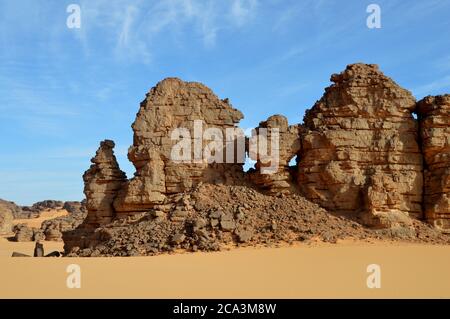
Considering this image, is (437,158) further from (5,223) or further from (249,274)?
(5,223)

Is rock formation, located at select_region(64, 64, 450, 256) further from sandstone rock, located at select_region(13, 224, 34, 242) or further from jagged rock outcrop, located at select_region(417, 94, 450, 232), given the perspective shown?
sandstone rock, located at select_region(13, 224, 34, 242)

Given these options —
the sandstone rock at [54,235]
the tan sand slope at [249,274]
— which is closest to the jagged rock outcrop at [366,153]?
the tan sand slope at [249,274]

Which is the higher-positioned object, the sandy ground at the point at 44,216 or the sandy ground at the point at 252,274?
the sandy ground at the point at 44,216

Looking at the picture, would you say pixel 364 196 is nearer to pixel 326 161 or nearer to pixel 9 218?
pixel 326 161

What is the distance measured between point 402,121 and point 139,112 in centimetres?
1112

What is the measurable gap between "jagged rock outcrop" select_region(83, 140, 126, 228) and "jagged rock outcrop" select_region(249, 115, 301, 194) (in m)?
5.97

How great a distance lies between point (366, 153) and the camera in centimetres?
Result: 1983

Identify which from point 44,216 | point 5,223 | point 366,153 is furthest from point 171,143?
point 44,216

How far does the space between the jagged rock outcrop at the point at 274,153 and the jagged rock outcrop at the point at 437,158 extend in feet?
17.3

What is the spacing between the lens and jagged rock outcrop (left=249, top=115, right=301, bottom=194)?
19906 mm

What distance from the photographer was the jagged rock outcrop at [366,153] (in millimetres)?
19344

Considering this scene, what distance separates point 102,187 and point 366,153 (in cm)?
1123

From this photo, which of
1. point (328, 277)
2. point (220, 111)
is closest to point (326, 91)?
point (220, 111)

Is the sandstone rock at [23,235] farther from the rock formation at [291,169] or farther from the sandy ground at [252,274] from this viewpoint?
the sandy ground at [252,274]
